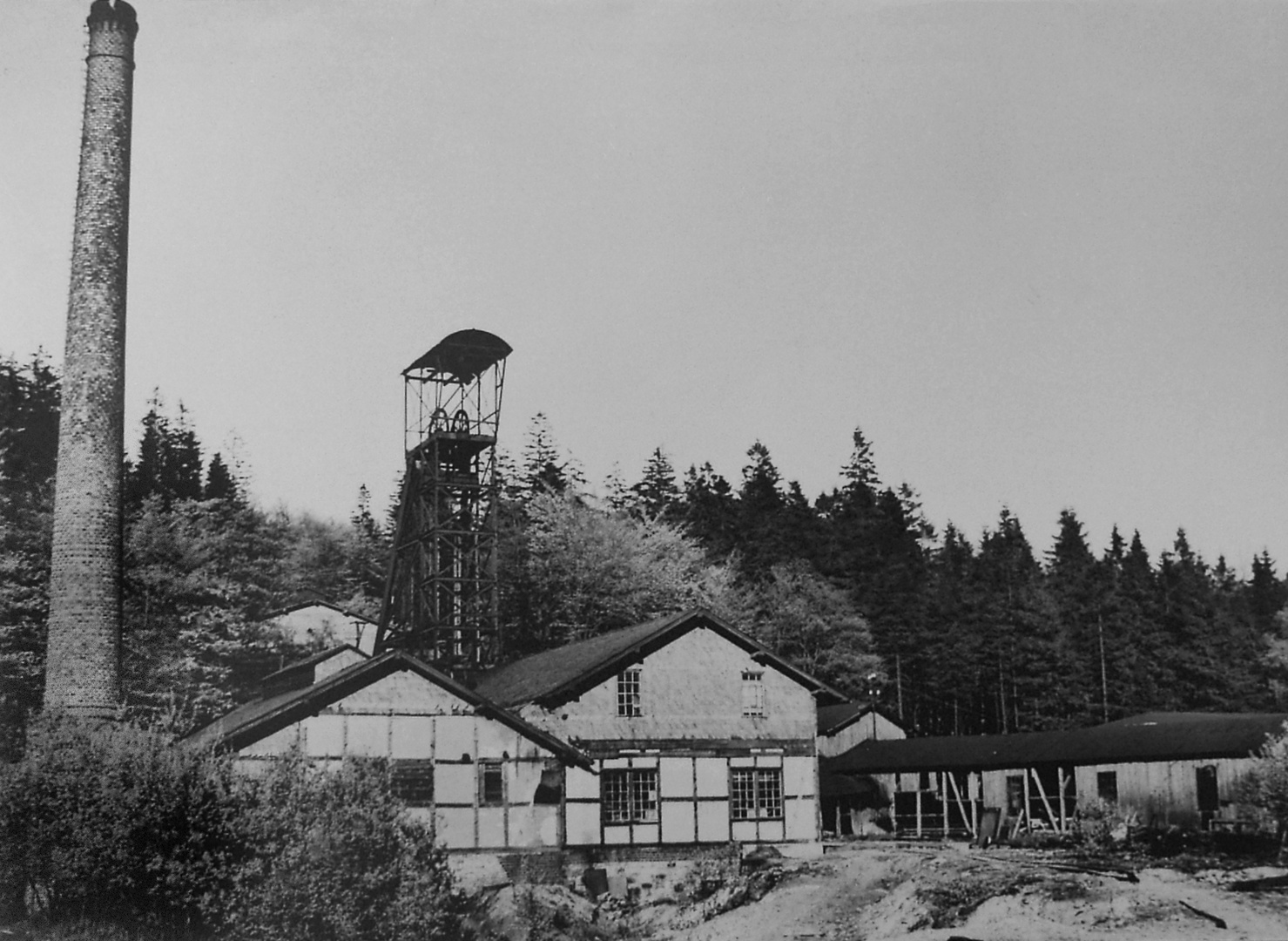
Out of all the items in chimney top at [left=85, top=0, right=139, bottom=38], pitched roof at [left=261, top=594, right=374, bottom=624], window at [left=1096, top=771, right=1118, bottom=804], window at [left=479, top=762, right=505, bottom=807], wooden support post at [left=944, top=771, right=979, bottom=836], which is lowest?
wooden support post at [left=944, top=771, right=979, bottom=836]

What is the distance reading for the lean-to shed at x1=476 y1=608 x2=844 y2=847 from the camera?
108ft

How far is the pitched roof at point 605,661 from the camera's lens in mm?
33188

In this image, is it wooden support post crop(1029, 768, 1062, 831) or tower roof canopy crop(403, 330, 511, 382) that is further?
tower roof canopy crop(403, 330, 511, 382)

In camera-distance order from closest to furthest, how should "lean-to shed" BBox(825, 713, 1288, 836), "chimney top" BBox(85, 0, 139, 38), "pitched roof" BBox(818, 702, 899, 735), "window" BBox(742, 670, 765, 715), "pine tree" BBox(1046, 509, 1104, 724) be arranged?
"chimney top" BBox(85, 0, 139, 38), "lean-to shed" BBox(825, 713, 1288, 836), "window" BBox(742, 670, 765, 715), "pitched roof" BBox(818, 702, 899, 735), "pine tree" BBox(1046, 509, 1104, 724)

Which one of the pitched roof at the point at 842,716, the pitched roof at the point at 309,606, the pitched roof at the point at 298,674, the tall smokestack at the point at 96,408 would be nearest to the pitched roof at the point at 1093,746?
the pitched roof at the point at 842,716

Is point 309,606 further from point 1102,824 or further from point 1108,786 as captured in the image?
point 1102,824

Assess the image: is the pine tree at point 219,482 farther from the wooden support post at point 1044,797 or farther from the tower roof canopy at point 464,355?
the wooden support post at point 1044,797

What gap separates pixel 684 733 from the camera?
112ft

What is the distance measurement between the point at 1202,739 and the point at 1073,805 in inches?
223

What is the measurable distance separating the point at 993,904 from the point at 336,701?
45.1 feet

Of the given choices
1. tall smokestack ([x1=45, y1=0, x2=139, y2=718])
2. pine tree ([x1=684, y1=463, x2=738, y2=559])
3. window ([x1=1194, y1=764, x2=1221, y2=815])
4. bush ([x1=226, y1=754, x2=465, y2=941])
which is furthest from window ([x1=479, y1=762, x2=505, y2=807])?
pine tree ([x1=684, y1=463, x2=738, y2=559])

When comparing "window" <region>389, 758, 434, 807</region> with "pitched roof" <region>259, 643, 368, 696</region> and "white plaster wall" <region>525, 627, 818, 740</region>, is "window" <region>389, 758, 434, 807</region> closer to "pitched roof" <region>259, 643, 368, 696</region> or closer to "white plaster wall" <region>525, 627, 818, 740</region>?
"white plaster wall" <region>525, 627, 818, 740</region>

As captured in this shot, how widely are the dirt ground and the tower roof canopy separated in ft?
58.9

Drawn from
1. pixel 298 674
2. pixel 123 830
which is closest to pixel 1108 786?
Answer: pixel 298 674
